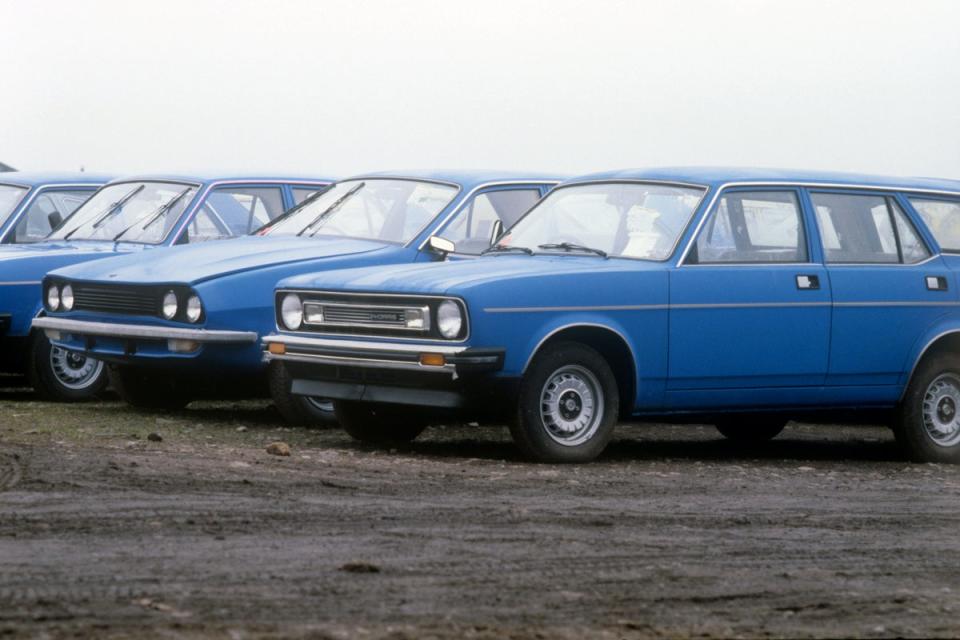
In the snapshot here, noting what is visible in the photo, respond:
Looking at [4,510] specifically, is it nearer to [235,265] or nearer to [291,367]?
[291,367]

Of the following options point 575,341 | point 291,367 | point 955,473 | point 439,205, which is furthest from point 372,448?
point 955,473

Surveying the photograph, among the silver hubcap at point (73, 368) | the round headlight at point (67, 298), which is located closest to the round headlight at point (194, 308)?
the round headlight at point (67, 298)

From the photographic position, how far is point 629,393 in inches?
408

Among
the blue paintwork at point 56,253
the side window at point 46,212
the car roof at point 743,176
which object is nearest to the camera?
the car roof at point 743,176

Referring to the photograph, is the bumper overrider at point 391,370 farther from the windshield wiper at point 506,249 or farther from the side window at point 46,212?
the side window at point 46,212

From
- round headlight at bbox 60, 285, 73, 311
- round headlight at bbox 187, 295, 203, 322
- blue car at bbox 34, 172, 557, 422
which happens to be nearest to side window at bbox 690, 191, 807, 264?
blue car at bbox 34, 172, 557, 422

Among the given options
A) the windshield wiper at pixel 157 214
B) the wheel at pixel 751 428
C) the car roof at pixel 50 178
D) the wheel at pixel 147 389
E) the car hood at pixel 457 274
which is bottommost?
the wheel at pixel 751 428

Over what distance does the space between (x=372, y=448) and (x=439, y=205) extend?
2.11 metres

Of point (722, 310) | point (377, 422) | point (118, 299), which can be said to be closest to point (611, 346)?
point (722, 310)

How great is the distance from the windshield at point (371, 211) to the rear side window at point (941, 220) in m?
2.83

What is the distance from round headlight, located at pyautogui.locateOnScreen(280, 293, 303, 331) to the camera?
35.1ft

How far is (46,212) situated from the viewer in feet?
49.9

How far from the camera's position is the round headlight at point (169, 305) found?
11.6 meters

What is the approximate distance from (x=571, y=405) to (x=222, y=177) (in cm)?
472
